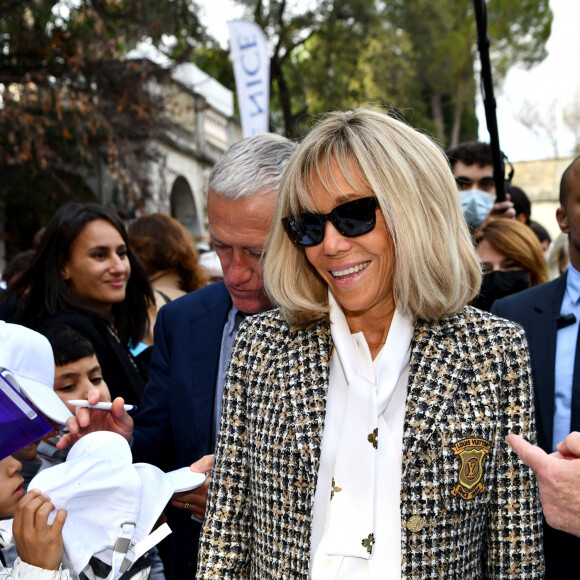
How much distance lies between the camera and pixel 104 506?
2225 millimetres

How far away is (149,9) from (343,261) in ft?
41.0

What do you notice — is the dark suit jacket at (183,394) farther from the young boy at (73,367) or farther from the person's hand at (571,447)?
the person's hand at (571,447)

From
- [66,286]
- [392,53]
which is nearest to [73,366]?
[66,286]

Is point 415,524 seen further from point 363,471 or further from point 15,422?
point 15,422

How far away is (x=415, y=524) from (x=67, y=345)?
2.06 m

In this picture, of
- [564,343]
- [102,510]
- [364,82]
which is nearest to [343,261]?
[102,510]

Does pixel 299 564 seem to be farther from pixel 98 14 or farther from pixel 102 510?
pixel 98 14

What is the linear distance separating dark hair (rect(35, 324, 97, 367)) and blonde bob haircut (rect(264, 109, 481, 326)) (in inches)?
60.7

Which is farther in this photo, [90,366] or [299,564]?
[90,366]

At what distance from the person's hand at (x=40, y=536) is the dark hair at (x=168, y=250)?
3.34m

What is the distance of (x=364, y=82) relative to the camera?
81.4 ft

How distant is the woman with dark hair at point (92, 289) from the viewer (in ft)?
12.7

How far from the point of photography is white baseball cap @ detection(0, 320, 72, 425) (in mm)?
2529

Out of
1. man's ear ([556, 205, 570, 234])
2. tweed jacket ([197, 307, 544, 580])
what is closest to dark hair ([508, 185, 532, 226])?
man's ear ([556, 205, 570, 234])
